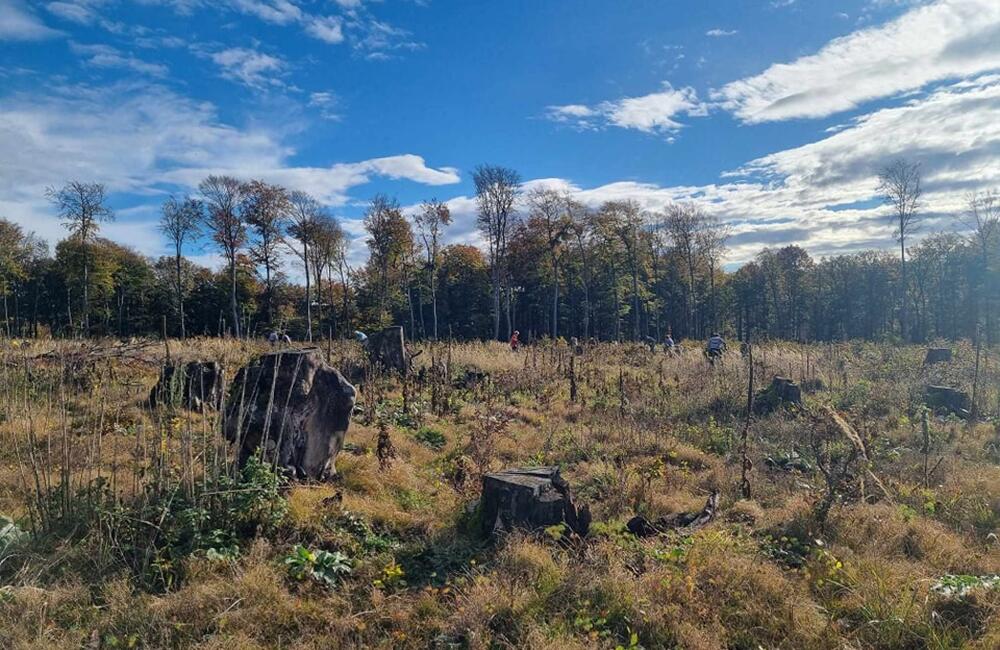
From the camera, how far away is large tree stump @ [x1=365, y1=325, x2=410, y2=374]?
12109 mm

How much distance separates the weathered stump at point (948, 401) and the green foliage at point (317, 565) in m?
10.7

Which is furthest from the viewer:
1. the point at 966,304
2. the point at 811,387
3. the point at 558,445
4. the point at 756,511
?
the point at 966,304

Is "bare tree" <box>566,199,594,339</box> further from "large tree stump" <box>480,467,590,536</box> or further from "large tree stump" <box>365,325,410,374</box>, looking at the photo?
"large tree stump" <box>480,467,590,536</box>

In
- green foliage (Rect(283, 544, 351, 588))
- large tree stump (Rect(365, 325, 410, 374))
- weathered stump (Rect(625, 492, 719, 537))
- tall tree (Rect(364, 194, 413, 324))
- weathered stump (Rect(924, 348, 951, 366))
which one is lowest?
weathered stump (Rect(625, 492, 719, 537))

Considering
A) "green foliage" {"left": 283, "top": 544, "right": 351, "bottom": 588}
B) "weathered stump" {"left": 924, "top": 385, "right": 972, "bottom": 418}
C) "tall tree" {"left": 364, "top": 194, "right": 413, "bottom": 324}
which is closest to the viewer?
"green foliage" {"left": 283, "top": 544, "right": 351, "bottom": 588}

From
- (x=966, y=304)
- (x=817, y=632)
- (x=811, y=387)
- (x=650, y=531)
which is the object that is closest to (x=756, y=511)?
(x=650, y=531)

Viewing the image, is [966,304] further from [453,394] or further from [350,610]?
[350,610]

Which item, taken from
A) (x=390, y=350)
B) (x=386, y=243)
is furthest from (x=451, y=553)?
(x=386, y=243)

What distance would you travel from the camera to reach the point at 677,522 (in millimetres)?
5203

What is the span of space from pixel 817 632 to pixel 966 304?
178ft

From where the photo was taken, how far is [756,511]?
211 inches

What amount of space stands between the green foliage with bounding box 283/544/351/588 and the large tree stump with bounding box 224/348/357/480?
1357 millimetres

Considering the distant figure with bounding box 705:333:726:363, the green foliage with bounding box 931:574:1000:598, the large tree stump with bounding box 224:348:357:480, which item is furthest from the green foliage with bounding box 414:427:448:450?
the distant figure with bounding box 705:333:726:363

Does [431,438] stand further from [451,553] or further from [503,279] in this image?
[503,279]
